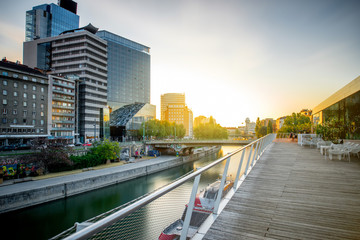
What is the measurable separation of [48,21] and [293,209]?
12557 centimetres

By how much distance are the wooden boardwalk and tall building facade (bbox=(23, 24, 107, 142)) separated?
2324 inches

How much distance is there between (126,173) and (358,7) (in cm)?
2600

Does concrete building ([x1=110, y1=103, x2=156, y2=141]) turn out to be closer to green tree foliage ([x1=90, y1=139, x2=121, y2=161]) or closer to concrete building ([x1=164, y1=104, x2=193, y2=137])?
green tree foliage ([x1=90, y1=139, x2=121, y2=161])

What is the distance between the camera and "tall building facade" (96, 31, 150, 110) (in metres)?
96.2

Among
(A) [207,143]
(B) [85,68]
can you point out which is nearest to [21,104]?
(B) [85,68]

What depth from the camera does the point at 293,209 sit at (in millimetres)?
3801

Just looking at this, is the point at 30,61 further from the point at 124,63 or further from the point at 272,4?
the point at 272,4

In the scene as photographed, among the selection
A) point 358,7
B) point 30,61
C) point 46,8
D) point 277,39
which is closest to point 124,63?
point 30,61

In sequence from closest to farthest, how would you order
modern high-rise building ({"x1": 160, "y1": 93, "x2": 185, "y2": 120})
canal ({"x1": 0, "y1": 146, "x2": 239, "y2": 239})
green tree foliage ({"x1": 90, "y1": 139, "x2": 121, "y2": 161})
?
canal ({"x1": 0, "y1": 146, "x2": 239, "y2": 239}) → green tree foliage ({"x1": 90, "y1": 139, "x2": 121, "y2": 161}) → modern high-rise building ({"x1": 160, "y1": 93, "x2": 185, "y2": 120})

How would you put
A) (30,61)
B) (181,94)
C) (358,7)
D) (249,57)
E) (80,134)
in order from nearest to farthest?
(358,7) → (249,57) → (80,134) → (30,61) → (181,94)

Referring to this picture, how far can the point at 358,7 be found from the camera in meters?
12.1

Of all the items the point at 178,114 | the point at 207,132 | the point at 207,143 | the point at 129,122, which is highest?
the point at 178,114

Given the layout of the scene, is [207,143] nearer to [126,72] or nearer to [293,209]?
[293,209]

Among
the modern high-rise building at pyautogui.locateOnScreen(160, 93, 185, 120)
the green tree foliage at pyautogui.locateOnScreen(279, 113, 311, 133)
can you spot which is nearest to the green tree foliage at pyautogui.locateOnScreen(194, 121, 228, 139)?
the green tree foliage at pyautogui.locateOnScreen(279, 113, 311, 133)
